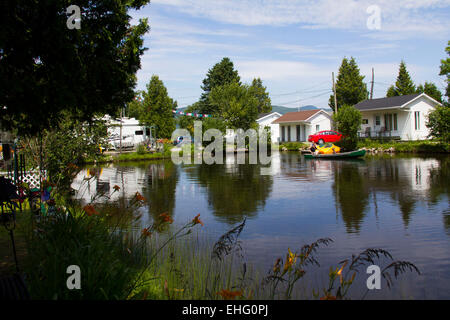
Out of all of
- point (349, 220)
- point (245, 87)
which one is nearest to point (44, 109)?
point (349, 220)

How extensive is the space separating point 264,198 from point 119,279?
10.2 meters

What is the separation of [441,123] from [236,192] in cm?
2528

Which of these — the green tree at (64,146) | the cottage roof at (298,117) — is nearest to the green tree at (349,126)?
the cottage roof at (298,117)

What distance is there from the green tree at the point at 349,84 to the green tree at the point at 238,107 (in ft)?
75.3

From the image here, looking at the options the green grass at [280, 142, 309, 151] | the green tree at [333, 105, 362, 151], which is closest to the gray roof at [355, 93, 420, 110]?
the green tree at [333, 105, 362, 151]

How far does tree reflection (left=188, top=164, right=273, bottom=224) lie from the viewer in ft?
39.6

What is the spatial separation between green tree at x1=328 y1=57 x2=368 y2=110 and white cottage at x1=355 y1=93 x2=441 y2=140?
1892 centimetres

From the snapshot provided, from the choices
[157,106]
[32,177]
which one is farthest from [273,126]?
[32,177]

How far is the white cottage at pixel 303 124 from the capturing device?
52656 mm

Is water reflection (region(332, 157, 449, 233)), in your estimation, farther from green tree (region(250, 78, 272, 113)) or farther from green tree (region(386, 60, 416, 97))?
green tree (region(250, 78, 272, 113))

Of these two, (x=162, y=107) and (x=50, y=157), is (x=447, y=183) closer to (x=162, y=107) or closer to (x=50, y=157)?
(x=50, y=157)

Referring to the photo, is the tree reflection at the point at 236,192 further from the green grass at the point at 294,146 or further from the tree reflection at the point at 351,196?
the green grass at the point at 294,146
